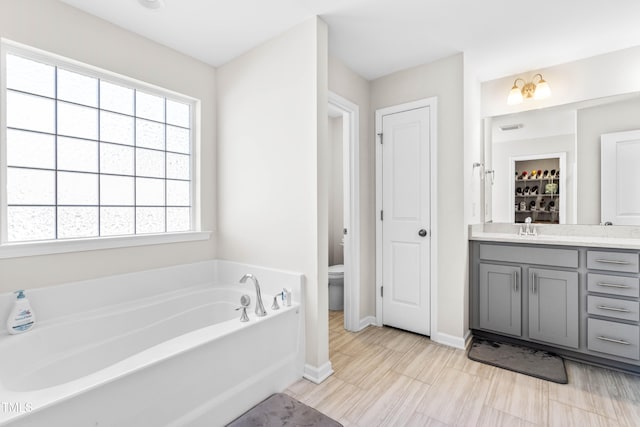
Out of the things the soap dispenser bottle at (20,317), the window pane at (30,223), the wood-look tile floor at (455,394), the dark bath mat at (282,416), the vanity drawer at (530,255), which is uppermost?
the window pane at (30,223)

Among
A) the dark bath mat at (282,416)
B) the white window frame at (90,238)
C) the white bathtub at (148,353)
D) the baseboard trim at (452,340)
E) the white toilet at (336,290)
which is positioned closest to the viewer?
the white bathtub at (148,353)

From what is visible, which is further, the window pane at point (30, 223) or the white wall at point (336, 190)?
the white wall at point (336, 190)

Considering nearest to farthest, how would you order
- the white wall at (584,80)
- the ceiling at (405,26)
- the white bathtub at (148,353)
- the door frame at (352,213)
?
the white bathtub at (148,353) < the ceiling at (405,26) < the white wall at (584,80) < the door frame at (352,213)

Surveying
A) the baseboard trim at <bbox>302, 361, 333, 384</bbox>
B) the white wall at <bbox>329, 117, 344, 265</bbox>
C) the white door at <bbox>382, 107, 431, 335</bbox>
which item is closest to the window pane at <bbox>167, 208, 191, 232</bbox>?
the baseboard trim at <bbox>302, 361, 333, 384</bbox>

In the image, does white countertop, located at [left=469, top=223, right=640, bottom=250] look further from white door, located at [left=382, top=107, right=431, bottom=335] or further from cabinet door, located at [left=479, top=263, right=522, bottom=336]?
white door, located at [left=382, top=107, right=431, bottom=335]

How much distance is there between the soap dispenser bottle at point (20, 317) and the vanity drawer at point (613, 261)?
12.0ft

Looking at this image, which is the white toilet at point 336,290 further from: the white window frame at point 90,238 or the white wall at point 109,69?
the white window frame at point 90,238

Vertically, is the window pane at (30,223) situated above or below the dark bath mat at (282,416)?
above

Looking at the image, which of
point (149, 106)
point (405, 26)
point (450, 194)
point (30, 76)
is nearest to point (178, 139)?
point (149, 106)

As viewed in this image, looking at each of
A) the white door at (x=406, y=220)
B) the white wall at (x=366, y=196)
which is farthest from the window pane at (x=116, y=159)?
the white door at (x=406, y=220)

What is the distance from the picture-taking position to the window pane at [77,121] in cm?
194

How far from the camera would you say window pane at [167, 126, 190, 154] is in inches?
99.4

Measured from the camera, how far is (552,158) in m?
2.65

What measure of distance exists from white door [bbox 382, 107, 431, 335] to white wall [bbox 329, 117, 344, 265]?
51.5 inches
